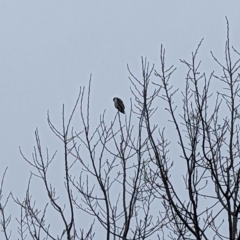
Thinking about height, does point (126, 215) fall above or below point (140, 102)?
below

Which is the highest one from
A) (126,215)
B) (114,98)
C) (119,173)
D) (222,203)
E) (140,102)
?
(114,98)

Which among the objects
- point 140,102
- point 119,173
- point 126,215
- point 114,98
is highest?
point 114,98

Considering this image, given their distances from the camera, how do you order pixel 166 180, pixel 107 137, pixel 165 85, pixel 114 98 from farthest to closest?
pixel 114 98 < pixel 107 137 < pixel 165 85 < pixel 166 180

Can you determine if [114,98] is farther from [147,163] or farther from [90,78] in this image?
[90,78]

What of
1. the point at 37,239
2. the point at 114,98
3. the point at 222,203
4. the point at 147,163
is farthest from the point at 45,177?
the point at 114,98

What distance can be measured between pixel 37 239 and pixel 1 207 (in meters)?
1.68

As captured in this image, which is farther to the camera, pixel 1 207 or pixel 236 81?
pixel 1 207

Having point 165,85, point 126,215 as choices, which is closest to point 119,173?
point 126,215

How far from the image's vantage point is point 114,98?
8.53 meters

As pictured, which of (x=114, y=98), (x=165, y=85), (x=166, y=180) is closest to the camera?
(x=166, y=180)

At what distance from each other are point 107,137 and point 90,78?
2.74 ft

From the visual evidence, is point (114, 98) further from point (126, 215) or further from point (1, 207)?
point (126, 215)

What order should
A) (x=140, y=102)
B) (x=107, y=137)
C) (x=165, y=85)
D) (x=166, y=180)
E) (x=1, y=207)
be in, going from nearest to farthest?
(x=166, y=180)
(x=165, y=85)
(x=140, y=102)
(x=107, y=137)
(x=1, y=207)

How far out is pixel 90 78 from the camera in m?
4.00
